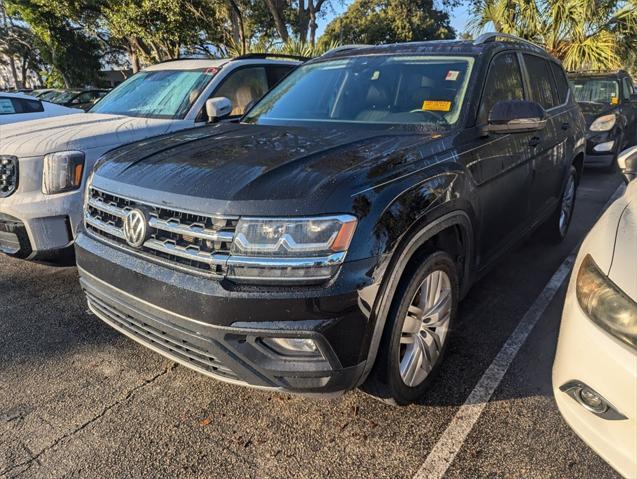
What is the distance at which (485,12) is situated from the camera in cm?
1238

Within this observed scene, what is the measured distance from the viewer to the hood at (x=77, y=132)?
3695mm

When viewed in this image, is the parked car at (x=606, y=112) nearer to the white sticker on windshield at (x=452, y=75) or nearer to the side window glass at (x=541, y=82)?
the side window glass at (x=541, y=82)

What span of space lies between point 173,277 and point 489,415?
5.67 feet

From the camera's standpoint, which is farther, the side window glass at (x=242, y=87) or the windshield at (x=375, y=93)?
the side window glass at (x=242, y=87)

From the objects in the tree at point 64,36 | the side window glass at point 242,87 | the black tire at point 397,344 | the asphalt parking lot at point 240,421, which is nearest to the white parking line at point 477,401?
the asphalt parking lot at point 240,421

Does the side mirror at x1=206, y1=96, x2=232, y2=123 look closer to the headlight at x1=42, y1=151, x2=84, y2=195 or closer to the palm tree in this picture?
the headlight at x1=42, y1=151, x2=84, y2=195

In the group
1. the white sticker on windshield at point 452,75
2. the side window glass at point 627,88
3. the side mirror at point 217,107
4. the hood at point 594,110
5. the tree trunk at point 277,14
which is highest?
the tree trunk at point 277,14

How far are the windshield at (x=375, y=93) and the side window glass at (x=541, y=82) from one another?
104cm

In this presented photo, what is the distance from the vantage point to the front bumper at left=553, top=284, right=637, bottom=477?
1588mm

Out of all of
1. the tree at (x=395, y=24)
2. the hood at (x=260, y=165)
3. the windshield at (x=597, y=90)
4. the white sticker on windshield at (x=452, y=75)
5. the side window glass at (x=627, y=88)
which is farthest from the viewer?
the tree at (x=395, y=24)

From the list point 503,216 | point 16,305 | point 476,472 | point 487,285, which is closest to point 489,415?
point 476,472

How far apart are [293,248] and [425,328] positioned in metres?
0.97

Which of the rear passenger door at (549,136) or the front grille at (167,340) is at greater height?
the rear passenger door at (549,136)

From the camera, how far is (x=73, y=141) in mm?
3732
